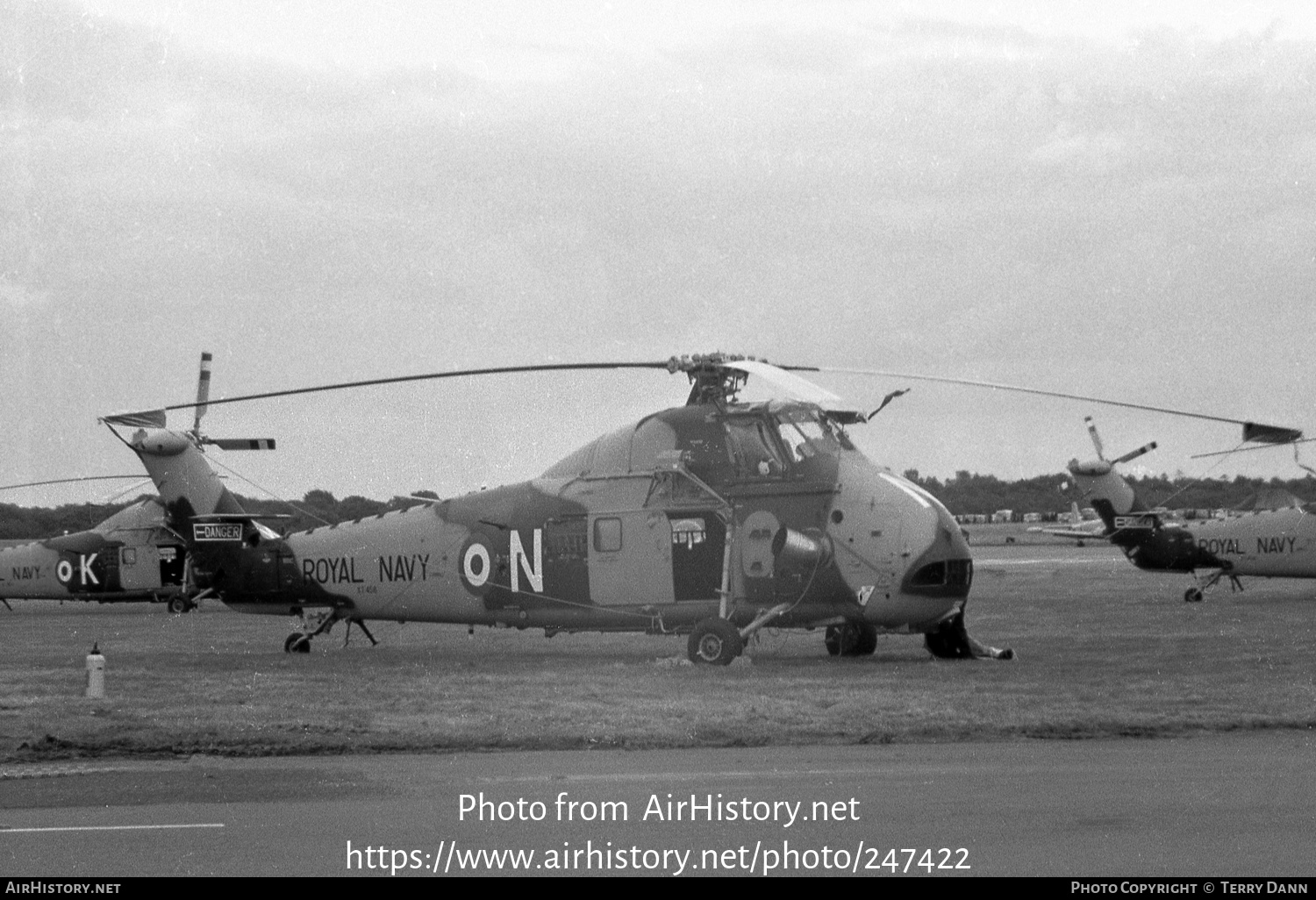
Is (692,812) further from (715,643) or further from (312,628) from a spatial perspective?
(312,628)

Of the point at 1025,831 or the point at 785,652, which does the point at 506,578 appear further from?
the point at 1025,831

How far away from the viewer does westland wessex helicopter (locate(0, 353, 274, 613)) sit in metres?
44.0

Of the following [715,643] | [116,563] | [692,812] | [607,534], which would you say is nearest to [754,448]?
[607,534]

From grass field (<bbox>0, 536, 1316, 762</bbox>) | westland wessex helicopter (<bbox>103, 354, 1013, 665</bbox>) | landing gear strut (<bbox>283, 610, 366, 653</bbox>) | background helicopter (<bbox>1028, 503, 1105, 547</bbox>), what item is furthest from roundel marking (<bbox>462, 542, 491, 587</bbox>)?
background helicopter (<bbox>1028, 503, 1105, 547</bbox>)

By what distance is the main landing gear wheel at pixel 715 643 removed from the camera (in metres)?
22.1

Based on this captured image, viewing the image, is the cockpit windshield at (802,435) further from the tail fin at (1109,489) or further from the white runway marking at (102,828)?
the tail fin at (1109,489)

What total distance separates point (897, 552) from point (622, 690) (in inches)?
214

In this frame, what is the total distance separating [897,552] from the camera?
22.6 m

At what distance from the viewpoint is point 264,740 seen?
14.9m

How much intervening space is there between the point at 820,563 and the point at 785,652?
2.86 m

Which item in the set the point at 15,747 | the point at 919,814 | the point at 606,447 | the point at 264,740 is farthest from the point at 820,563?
the point at 919,814

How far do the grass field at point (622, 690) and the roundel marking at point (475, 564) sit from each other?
4.14 ft

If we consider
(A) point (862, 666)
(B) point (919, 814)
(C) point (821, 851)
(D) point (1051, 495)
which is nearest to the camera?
(C) point (821, 851)

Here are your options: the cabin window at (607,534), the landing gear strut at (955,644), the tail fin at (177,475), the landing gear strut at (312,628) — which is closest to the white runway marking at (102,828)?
the cabin window at (607,534)
